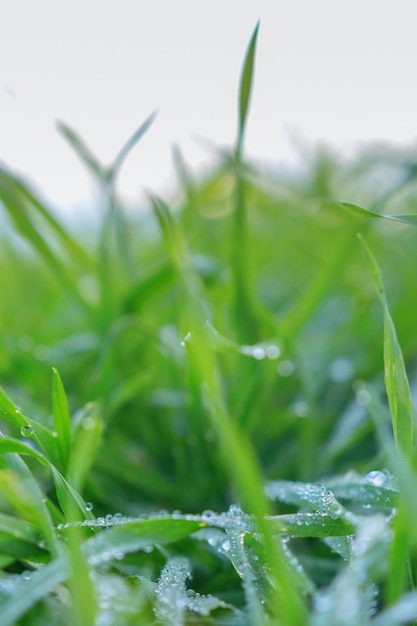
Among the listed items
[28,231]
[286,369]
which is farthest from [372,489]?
[28,231]

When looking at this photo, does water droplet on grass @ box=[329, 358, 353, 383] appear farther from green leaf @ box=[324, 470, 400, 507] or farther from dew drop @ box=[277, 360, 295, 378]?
green leaf @ box=[324, 470, 400, 507]

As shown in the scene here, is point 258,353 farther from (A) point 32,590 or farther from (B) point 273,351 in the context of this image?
(A) point 32,590

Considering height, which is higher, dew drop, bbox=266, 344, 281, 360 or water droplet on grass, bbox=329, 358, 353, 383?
water droplet on grass, bbox=329, 358, 353, 383

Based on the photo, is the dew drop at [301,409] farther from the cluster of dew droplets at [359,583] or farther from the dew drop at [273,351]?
the cluster of dew droplets at [359,583]

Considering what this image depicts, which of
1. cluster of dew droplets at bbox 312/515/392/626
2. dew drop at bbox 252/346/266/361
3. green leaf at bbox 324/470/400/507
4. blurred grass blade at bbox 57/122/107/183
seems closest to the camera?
cluster of dew droplets at bbox 312/515/392/626

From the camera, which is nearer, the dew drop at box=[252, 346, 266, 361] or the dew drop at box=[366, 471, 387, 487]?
the dew drop at box=[366, 471, 387, 487]

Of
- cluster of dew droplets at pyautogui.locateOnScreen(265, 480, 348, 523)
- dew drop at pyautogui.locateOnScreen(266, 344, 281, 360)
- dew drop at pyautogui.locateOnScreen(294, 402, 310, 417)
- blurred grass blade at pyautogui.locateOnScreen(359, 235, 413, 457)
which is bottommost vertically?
cluster of dew droplets at pyautogui.locateOnScreen(265, 480, 348, 523)

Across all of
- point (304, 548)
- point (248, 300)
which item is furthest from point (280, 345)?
point (304, 548)

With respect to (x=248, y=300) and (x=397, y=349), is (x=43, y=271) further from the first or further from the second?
(x=397, y=349)

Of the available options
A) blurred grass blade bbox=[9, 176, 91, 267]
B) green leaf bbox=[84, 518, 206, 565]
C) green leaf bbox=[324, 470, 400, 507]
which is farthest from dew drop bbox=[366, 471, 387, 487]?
blurred grass blade bbox=[9, 176, 91, 267]
